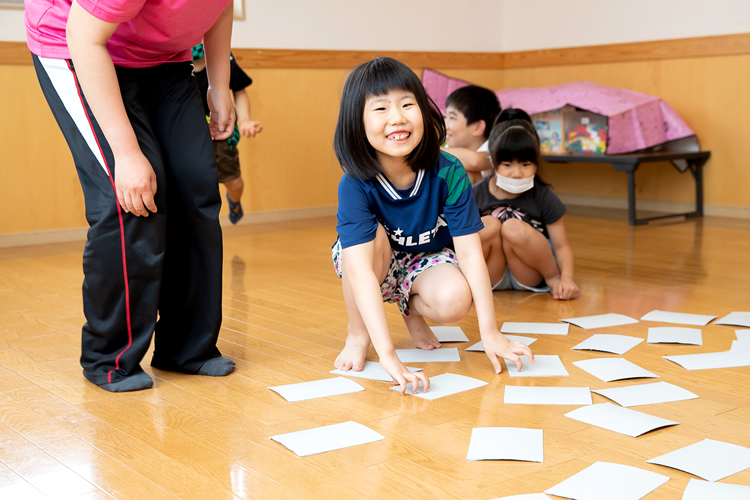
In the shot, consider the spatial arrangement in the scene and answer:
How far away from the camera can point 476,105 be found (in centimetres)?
275

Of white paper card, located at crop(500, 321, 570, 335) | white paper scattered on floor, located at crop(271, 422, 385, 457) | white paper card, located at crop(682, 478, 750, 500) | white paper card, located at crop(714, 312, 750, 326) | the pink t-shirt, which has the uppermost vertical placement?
the pink t-shirt

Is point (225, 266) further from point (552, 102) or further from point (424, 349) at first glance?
point (552, 102)

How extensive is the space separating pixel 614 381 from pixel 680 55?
11.0 feet

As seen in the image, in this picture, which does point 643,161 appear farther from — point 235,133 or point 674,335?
point 674,335

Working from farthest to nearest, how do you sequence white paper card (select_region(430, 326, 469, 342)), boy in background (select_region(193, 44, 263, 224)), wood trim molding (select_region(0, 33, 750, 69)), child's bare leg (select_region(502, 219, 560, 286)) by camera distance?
1. wood trim molding (select_region(0, 33, 750, 69))
2. boy in background (select_region(193, 44, 263, 224))
3. child's bare leg (select_region(502, 219, 560, 286))
4. white paper card (select_region(430, 326, 469, 342))

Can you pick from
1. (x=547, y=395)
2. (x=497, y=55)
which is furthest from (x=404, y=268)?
(x=497, y=55)

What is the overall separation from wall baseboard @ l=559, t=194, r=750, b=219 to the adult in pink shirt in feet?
11.1

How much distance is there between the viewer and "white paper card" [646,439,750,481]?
1.13 m

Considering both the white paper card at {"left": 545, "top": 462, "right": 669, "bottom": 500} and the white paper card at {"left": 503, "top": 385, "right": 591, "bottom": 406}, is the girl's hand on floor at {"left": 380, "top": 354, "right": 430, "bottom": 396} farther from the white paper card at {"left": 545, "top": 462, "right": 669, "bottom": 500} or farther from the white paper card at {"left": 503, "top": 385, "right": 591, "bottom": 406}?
the white paper card at {"left": 545, "top": 462, "right": 669, "bottom": 500}

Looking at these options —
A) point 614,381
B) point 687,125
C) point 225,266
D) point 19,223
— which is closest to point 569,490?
point 614,381

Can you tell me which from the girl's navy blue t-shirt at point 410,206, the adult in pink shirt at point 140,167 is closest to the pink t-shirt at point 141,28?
the adult in pink shirt at point 140,167

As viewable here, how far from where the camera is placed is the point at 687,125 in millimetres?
4312

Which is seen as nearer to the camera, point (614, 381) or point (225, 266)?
point (614, 381)

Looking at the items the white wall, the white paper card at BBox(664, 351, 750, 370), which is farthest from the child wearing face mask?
the white wall
